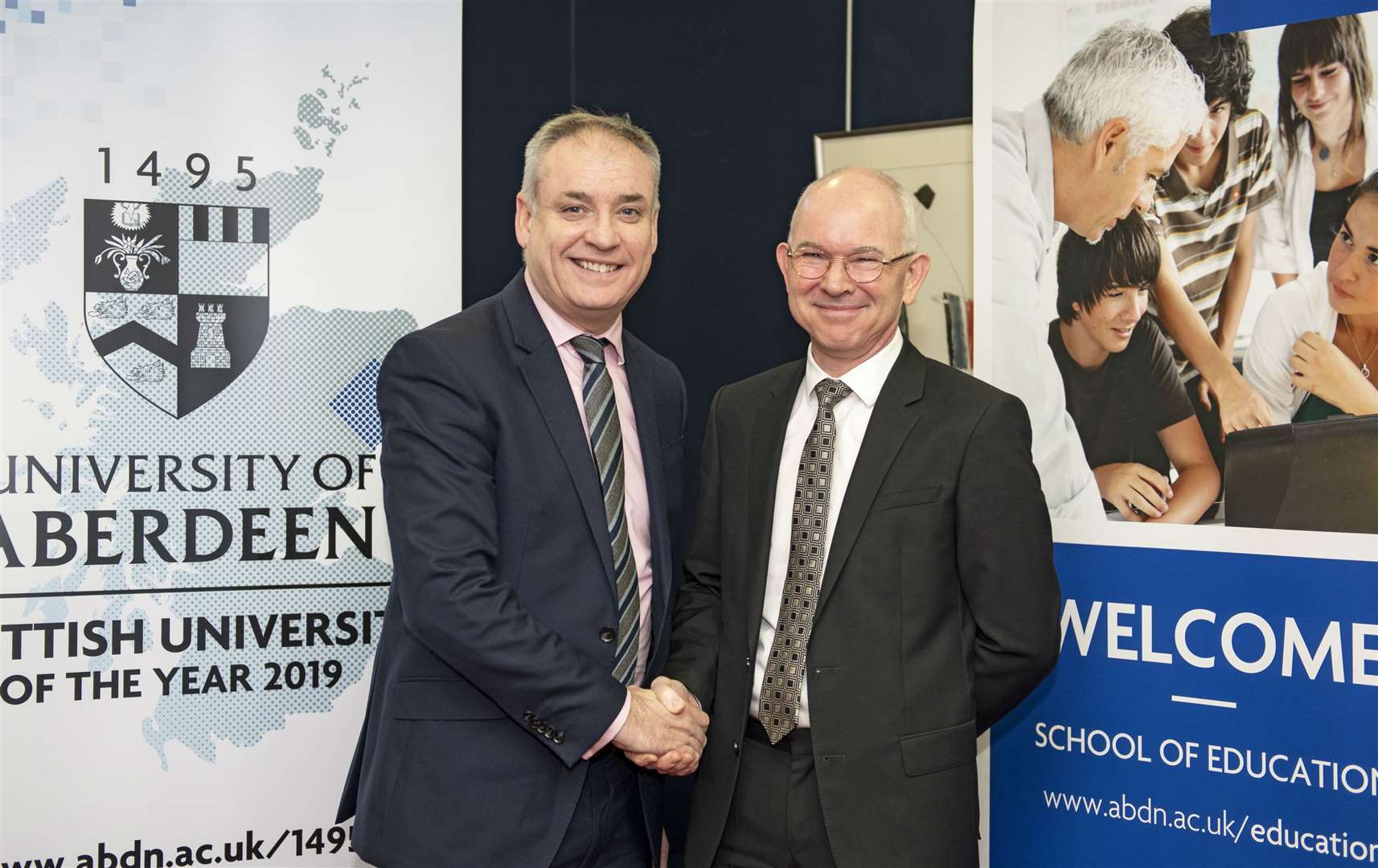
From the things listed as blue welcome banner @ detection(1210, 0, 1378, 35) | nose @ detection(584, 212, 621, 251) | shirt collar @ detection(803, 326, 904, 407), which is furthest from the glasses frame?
blue welcome banner @ detection(1210, 0, 1378, 35)

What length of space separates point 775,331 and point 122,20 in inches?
73.1

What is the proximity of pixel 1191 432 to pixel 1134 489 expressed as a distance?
0.56 ft

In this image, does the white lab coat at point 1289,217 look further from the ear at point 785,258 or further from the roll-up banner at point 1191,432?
the ear at point 785,258

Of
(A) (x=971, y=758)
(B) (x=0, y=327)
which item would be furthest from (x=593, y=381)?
(B) (x=0, y=327)

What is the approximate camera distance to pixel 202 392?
2.98m

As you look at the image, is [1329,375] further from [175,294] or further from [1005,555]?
[175,294]

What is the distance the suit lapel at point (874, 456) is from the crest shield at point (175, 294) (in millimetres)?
1775

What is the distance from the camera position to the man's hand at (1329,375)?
220 centimetres

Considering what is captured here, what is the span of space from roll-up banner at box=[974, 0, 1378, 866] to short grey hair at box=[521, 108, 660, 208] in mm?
885

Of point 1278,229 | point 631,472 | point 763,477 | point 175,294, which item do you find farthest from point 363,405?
point 1278,229

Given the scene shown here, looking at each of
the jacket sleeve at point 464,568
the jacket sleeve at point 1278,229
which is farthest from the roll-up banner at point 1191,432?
the jacket sleeve at point 464,568

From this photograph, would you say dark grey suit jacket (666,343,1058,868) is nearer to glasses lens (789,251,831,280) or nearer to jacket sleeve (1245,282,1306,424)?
→ glasses lens (789,251,831,280)

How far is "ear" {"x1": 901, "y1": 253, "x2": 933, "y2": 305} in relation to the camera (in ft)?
7.06

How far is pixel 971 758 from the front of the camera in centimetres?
202
